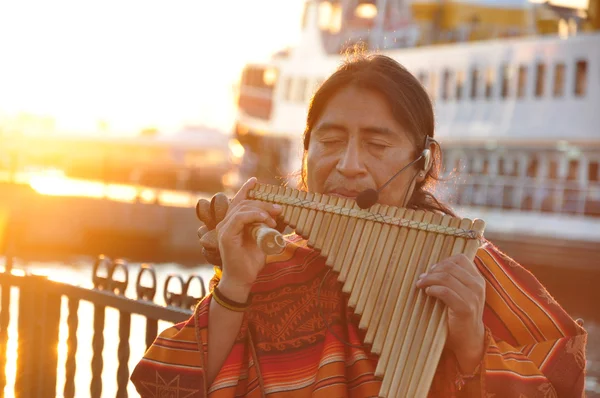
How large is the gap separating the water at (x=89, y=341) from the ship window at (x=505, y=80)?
9.70m

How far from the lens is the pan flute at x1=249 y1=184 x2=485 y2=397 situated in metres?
2.41

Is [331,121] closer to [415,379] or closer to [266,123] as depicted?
[415,379]

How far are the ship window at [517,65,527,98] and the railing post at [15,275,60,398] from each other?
2426 cm

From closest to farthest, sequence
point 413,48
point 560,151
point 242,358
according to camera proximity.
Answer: point 242,358 < point 560,151 < point 413,48

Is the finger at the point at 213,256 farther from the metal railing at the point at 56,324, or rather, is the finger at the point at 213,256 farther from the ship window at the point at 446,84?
the ship window at the point at 446,84

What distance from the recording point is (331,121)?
8.85ft

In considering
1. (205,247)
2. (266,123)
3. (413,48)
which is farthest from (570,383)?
(266,123)

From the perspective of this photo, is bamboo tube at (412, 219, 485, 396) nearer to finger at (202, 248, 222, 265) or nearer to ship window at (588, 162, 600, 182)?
finger at (202, 248, 222, 265)

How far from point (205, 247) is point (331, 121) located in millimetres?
496

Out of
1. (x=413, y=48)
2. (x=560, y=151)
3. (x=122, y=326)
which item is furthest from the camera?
(x=413, y=48)

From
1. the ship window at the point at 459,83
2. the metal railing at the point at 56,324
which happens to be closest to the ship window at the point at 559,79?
the ship window at the point at 459,83

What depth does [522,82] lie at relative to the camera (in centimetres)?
2734

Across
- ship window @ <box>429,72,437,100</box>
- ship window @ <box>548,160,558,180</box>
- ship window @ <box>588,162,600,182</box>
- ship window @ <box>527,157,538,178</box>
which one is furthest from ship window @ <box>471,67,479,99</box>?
ship window @ <box>588,162,600,182</box>

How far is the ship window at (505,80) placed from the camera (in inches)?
1101
